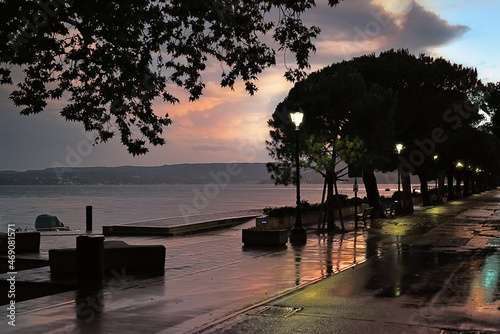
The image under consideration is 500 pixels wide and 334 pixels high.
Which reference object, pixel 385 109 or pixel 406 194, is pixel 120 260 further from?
pixel 406 194

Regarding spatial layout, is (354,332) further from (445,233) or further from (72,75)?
(445,233)

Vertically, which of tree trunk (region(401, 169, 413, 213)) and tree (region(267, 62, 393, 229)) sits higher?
tree (region(267, 62, 393, 229))

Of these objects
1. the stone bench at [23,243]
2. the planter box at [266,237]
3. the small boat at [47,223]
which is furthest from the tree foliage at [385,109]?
the small boat at [47,223]

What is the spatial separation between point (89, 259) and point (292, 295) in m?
4.52

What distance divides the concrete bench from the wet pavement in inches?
10.5

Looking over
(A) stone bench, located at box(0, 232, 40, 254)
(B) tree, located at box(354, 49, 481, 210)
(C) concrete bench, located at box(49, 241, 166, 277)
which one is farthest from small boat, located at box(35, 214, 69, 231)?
(C) concrete bench, located at box(49, 241, 166, 277)

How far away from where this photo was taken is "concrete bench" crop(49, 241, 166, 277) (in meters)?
13.4

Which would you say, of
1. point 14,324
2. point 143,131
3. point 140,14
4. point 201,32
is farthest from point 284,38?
point 14,324

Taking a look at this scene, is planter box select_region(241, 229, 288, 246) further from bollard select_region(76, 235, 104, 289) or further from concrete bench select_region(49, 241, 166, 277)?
bollard select_region(76, 235, 104, 289)

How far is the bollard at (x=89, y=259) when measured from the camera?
12398 mm

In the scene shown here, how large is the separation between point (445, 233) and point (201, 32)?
55.8 feet

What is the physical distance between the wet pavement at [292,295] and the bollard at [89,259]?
0.42m

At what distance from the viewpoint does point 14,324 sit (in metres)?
8.46

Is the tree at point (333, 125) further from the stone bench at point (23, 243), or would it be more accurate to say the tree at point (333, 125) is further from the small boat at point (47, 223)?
the small boat at point (47, 223)
